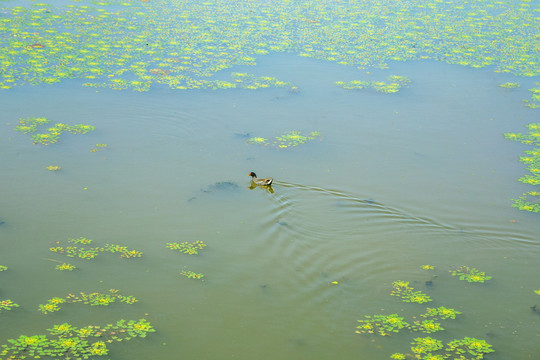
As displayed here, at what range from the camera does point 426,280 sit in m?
6.19

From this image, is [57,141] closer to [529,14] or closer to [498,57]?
[498,57]

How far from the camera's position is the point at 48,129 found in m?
9.05

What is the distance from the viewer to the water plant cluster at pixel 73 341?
4.70 meters

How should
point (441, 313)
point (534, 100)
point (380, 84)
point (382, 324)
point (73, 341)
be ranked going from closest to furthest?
point (73, 341), point (382, 324), point (441, 313), point (534, 100), point (380, 84)

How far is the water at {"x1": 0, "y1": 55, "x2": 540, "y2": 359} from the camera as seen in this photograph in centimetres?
539

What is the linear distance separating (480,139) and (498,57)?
5.09 meters

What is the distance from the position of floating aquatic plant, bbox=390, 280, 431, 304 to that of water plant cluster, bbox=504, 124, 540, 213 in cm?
277

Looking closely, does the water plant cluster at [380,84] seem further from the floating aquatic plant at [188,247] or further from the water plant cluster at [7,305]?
the water plant cluster at [7,305]

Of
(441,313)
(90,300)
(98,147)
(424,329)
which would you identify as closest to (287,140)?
(98,147)

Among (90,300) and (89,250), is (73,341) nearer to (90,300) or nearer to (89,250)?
(90,300)

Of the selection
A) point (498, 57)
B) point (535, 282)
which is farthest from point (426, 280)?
point (498, 57)

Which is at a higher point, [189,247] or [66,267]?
[189,247]

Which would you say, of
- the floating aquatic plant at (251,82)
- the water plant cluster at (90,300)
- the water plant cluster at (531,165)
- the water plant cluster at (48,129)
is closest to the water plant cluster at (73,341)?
the water plant cluster at (90,300)

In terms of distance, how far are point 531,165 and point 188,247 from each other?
6028mm
